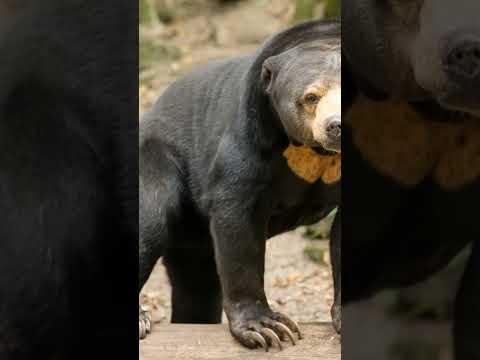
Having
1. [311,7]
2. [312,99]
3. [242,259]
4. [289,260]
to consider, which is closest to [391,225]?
[312,99]

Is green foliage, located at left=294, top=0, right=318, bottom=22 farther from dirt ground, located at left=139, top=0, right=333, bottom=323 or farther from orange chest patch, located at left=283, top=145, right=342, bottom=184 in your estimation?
orange chest patch, located at left=283, top=145, right=342, bottom=184

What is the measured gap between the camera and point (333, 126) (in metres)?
3.47

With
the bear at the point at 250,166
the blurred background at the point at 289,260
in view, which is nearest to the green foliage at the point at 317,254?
the blurred background at the point at 289,260

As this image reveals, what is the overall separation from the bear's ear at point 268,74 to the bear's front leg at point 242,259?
0.50 meters

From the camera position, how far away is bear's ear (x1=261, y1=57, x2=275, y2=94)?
3.88 metres

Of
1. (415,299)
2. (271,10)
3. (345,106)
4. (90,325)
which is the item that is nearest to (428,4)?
(345,106)

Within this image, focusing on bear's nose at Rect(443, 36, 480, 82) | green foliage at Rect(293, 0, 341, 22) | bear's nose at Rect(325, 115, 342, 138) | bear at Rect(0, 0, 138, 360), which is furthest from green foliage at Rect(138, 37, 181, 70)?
bear's nose at Rect(443, 36, 480, 82)

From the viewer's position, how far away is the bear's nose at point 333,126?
3430 millimetres

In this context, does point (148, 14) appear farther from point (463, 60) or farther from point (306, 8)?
point (463, 60)

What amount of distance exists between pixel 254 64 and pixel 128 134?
1607mm

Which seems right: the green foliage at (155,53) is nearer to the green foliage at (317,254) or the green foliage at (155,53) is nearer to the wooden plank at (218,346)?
the green foliage at (317,254)

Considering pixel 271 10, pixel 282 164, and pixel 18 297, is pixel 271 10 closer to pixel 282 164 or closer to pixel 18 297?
pixel 282 164

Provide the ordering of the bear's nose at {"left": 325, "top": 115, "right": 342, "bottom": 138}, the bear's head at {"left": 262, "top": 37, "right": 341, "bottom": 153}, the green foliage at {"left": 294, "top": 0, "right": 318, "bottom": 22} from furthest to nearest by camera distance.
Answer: the green foliage at {"left": 294, "top": 0, "right": 318, "bottom": 22} < the bear's head at {"left": 262, "top": 37, "right": 341, "bottom": 153} < the bear's nose at {"left": 325, "top": 115, "right": 342, "bottom": 138}

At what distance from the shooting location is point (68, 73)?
2545 mm
